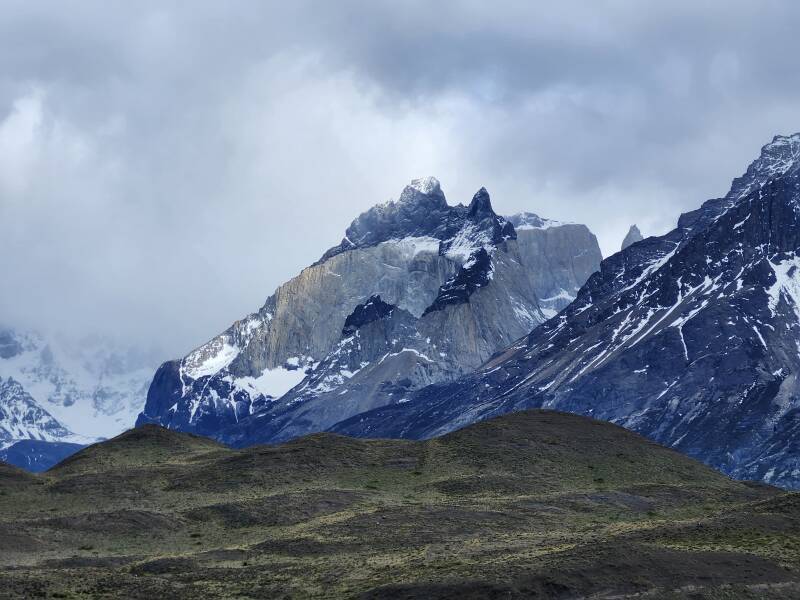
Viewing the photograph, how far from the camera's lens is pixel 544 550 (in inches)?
4070

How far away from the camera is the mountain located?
93625 mm

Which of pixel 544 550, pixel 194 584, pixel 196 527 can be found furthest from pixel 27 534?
pixel 544 550

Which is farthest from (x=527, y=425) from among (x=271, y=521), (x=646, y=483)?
(x=271, y=521)

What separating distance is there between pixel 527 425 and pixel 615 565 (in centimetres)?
8991

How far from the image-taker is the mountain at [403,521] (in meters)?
93.6

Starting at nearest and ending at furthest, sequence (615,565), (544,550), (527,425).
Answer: (615,565)
(544,550)
(527,425)

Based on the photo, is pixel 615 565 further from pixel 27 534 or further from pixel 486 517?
pixel 27 534

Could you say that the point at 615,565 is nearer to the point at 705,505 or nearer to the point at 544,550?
the point at 544,550

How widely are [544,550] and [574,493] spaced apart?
158 ft

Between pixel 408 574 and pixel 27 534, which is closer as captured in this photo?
pixel 408 574

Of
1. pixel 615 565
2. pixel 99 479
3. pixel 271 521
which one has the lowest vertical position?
pixel 615 565

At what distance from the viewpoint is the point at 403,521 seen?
131625 mm

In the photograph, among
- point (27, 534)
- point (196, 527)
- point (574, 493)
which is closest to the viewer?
point (27, 534)

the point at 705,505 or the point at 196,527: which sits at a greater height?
the point at 196,527
